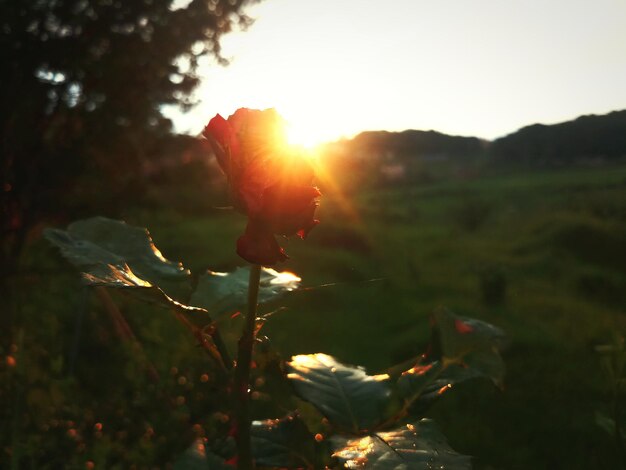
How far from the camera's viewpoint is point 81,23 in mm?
3162

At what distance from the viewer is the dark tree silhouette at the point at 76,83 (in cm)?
306

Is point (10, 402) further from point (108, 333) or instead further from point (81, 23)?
point (81, 23)

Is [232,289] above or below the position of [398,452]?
above

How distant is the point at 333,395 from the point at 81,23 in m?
3.01

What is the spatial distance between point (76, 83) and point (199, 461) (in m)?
2.95

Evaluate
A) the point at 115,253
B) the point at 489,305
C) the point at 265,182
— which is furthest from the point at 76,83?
the point at 265,182

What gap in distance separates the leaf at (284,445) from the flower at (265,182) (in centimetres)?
24

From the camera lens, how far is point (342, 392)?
678mm

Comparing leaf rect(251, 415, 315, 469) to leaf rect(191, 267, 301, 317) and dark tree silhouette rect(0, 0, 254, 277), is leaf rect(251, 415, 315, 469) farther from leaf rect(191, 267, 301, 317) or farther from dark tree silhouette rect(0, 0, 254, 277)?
dark tree silhouette rect(0, 0, 254, 277)

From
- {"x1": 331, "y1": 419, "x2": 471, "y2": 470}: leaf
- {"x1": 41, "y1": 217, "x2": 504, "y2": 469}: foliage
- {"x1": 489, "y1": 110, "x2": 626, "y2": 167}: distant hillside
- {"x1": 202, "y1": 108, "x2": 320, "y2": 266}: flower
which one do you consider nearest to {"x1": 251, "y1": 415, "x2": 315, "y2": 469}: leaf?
{"x1": 41, "y1": 217, "x2": 504, "y2": 469}: foliage

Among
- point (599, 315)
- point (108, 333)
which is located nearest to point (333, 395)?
point (108, 333)

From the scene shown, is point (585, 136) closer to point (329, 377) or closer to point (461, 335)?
point (461, 335)

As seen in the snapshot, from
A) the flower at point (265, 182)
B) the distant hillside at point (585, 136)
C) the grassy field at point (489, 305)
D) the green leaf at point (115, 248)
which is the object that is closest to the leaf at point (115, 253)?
the green leaf at point (115, 248)

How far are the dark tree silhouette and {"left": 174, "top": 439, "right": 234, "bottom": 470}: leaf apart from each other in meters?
2.64
